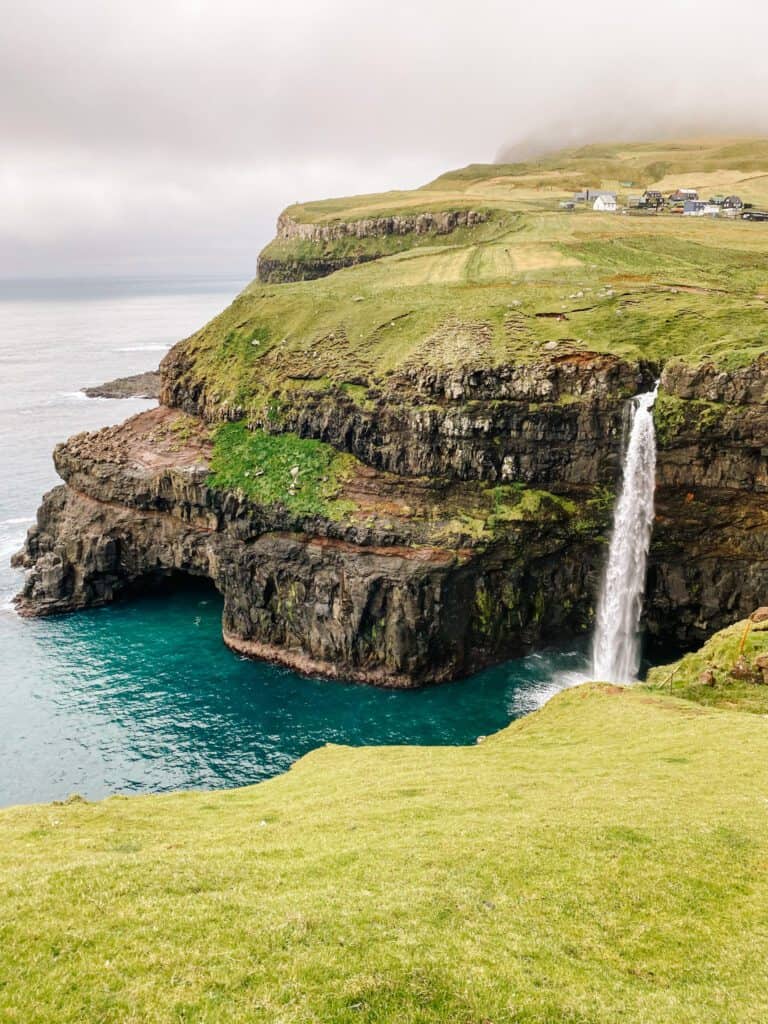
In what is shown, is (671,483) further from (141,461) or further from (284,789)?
(141,461)

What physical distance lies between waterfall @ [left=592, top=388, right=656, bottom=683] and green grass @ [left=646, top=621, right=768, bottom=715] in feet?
64.5

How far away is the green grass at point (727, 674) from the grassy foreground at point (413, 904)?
34.5ft

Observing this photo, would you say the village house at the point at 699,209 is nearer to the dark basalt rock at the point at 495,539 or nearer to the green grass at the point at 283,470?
the dark basalt rock at the point at 495,539

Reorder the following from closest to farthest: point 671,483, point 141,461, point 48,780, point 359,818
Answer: point 359,818 < point 48,780 < point 671,483 < point 141,461

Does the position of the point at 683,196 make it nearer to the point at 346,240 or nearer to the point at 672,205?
the point at 672,205

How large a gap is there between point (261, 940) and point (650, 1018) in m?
9.37

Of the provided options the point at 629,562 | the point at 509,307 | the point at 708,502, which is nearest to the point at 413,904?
the point at 629,562

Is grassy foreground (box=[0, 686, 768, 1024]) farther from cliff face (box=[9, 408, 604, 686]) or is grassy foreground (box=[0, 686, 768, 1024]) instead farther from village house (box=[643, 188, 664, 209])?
village house (box=[643, 188, 664, 209])

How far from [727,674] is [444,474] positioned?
118ft

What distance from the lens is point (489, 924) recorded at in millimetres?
19703

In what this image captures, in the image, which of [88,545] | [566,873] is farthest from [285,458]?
[566,873]

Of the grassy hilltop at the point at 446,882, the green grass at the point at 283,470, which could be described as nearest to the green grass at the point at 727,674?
the grassy hilltop at the point at 446,882

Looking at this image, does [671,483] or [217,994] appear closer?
[217,994]

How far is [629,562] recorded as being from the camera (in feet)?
236
